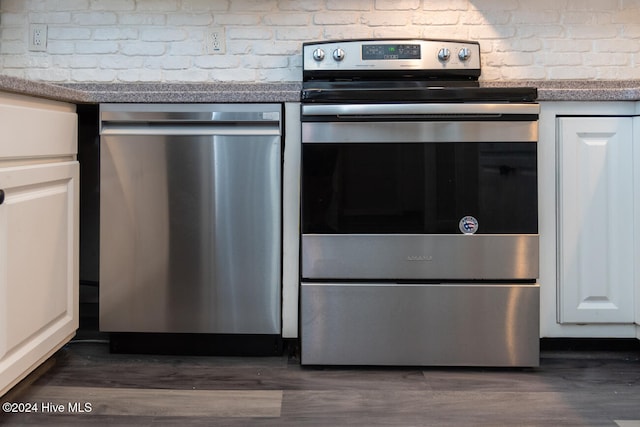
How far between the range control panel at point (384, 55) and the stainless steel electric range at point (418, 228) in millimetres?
476

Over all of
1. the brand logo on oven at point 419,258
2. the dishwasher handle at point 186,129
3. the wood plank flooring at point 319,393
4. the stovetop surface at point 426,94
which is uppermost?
the stovetop surface at point 426,94

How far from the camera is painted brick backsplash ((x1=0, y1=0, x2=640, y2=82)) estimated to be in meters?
2.17

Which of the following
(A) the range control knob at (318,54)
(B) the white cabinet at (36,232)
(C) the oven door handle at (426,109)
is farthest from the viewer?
(A) the range control knob at (318,54)

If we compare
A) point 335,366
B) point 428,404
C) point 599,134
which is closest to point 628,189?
point 599,134

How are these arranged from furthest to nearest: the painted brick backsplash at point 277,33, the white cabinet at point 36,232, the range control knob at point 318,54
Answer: the painted brick backsplash at point 277,33 < the range control knob at point 318,54 < the white cabinet at point 36,232

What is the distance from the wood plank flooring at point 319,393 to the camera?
1317mm

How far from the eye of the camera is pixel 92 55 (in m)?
2.20

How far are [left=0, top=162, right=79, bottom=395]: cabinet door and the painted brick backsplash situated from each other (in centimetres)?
77

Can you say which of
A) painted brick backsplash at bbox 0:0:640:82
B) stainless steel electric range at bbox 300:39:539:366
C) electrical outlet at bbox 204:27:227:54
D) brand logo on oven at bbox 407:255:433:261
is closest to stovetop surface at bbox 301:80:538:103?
stainless steel electric range at bbox 300:39:539:366

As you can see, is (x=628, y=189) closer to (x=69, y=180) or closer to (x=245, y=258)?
(x=245, y=258)

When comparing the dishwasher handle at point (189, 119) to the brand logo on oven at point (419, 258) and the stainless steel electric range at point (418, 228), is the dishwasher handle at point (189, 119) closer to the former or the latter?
the stainless steel electric range at point (418, 228)

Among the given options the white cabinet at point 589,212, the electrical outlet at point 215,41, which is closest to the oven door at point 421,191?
the white cabinet at point 589,212

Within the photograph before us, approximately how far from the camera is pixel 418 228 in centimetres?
161

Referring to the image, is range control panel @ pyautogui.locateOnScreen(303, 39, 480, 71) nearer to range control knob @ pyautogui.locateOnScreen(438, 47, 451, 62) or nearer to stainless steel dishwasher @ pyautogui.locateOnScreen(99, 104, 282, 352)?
range control knob @ pyautogui.locateOnScreen(438, 47, 451, 62)
